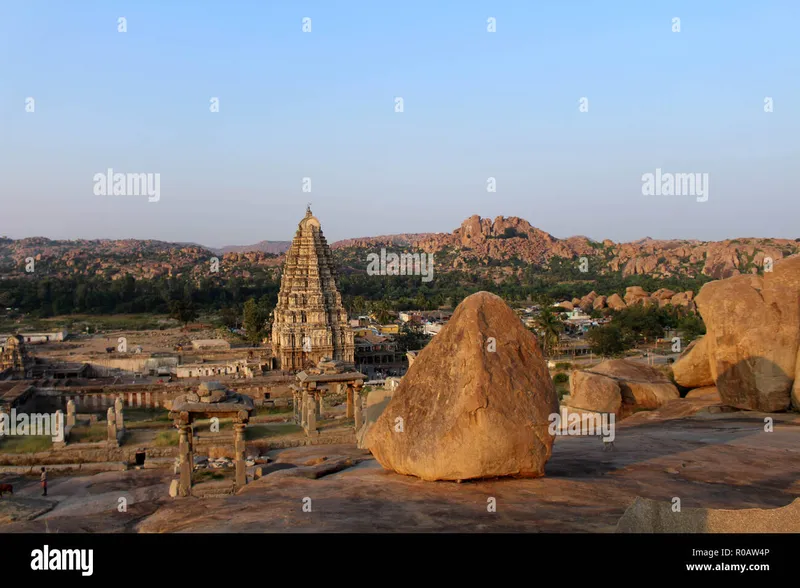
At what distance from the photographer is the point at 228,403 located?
44.6 ft

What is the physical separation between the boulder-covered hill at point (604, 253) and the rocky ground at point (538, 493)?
70.3 meters

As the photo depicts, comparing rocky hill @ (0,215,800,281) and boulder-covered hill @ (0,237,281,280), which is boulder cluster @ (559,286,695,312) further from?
boulder-covered hill @ (0,237,281,280)

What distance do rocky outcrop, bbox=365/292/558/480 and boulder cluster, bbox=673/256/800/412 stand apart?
7790 mm

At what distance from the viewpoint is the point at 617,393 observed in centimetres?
1616

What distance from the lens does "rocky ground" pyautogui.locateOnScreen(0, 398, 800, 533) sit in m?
5.96

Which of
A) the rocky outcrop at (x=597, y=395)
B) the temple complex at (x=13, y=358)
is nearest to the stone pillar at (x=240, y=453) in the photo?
the rocky outcrop at (x=597, y=395)

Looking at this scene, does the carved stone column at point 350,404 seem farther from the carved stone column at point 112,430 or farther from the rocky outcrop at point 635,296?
the rocky outcrop at point 635,296

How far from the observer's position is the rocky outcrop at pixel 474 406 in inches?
289

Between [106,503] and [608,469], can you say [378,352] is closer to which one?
[106,503]

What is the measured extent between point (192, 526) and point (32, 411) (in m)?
27.5

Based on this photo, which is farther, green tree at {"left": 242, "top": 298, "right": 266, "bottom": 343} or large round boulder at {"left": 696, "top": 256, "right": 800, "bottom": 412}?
green tree at {"left": 242, "top": 298, "right": 266, "bottom": 343}

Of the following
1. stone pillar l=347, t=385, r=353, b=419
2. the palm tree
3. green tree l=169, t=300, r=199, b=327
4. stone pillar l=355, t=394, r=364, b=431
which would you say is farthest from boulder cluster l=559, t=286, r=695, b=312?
stone pillar l=355, t=394, r=364, b=431

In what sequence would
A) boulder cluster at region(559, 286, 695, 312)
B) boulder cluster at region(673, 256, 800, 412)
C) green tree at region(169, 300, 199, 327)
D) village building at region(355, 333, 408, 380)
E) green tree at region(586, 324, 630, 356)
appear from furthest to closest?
1. boulder cluster at region(559, 286, 695, 312)
2. green tree at region(169, 300, 199, 327)
3. village building at region(355, 333, 408, 380)
4. green tree at region(586, 324, 630, 356)
5. boulder cluster at region(673, 256, 800, 412)
